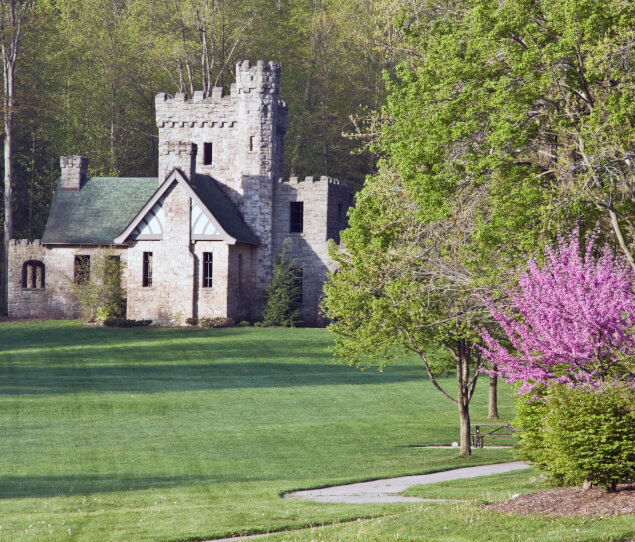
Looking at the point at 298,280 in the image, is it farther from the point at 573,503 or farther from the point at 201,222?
the point at 573,503

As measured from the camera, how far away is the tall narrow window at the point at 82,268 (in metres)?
51.3

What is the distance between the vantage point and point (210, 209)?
4847 cm

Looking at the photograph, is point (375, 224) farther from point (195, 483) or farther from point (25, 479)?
point (25, 479)

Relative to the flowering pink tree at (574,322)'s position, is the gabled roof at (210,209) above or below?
above

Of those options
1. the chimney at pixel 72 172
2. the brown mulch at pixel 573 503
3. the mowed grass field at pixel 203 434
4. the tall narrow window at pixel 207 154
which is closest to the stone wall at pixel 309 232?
the tall narrow window at pixel 207 154

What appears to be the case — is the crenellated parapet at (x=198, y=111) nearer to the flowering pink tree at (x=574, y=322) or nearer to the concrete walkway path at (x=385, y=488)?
the concrete walkway path at (x=385, y=488)

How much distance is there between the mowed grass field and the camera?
14430mm

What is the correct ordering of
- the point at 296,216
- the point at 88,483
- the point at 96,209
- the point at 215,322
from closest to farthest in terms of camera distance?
the point at 88,483 → the point at 215,322 → the point at 296,216 → the point at 96,209

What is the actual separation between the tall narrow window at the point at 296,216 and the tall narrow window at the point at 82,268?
36.1 feet

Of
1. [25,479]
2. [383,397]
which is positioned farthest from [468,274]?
[383,397]

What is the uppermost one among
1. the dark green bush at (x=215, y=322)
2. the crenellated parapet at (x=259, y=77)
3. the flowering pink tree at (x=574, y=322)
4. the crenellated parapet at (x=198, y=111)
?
the crenellated parapet at (x=259, y=77)

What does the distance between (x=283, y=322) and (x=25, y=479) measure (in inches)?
1209

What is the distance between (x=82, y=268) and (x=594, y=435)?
4167 cm

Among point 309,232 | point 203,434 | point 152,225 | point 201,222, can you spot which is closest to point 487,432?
point 203,434
